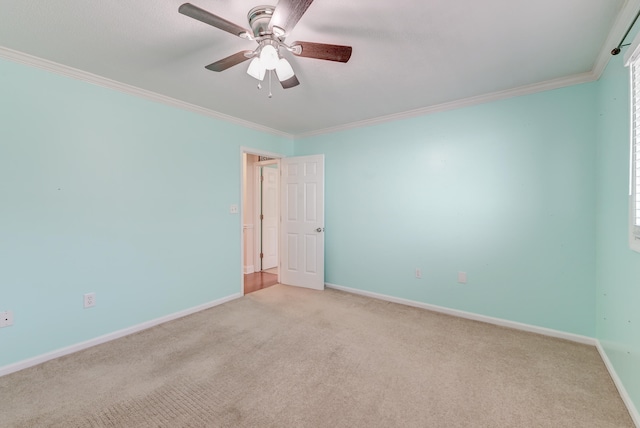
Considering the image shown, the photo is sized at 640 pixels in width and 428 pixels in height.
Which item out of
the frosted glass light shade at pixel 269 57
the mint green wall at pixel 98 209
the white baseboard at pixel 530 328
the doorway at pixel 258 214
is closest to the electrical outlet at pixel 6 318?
the mint green wall at pixel 98 209

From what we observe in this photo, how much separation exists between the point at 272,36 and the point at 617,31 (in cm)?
223

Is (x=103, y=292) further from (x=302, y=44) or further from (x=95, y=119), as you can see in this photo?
(x=302, y=44)

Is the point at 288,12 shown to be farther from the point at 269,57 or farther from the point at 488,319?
the point at 488,319

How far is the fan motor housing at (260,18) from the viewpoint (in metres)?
1.53

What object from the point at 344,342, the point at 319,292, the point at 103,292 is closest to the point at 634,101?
the point at 344,342

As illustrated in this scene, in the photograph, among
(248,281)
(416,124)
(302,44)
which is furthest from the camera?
(248,281)

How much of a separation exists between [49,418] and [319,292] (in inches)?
111

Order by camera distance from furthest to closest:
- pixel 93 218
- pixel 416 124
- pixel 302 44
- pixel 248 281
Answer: pixel 248 281, pixel 416 124, pixel 93 218, pixel 302 44

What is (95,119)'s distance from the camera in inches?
96.0

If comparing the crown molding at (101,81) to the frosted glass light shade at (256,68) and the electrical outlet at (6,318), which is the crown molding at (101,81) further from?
the electrical outlet at (6,318)

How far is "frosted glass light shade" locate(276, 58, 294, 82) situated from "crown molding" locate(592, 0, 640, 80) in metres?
1.99

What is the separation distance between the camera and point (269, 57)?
164cm

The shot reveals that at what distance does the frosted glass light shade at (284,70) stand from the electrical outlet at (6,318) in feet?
8.82

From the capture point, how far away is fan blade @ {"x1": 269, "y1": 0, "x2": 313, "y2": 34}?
1.23 metres
